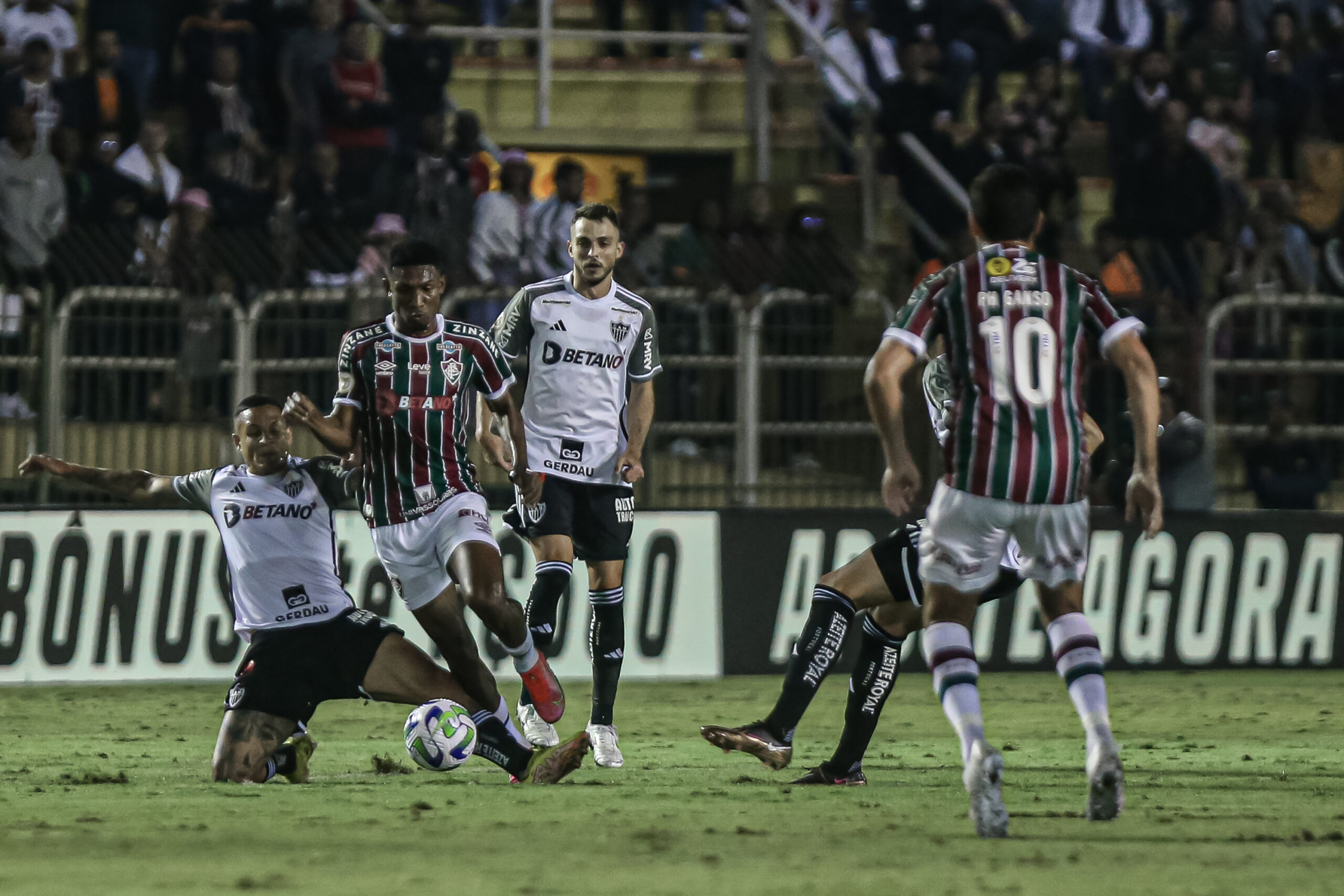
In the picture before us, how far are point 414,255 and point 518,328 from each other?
91 centimetres

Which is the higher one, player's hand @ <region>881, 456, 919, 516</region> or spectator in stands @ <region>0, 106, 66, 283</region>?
spectator in stands @ <region>0, 106, 66, 283</region>

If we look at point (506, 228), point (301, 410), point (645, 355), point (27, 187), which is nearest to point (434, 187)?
point (506, 228)

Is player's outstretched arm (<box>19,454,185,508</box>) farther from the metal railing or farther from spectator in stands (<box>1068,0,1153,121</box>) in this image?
spectator in stands (<box>1068,0,1153,121</box>)

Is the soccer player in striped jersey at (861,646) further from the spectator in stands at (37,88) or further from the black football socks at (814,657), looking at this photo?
the spectator in stands at (37,88)

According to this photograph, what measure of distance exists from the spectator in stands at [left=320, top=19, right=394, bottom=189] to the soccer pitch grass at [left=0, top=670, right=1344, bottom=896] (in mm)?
6612

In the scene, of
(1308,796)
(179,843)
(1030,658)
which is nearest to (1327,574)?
(1030,658)

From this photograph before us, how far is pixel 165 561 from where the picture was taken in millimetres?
12008

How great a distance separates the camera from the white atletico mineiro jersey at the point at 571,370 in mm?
8734

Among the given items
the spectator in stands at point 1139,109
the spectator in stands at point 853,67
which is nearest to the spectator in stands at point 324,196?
the spectator in stands at point 853,67

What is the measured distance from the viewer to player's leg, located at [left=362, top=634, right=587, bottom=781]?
7582 millimetres

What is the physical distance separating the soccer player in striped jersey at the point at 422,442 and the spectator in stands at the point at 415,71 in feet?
27.7

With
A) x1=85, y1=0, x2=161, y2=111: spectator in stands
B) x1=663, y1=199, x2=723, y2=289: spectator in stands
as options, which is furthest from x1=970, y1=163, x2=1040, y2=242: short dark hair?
x1=85, y1=0, x2=161, y2=111: spectator in stands

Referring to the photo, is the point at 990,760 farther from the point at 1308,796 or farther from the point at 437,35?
the point at 437,35

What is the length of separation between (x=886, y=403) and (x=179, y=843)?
239cm
